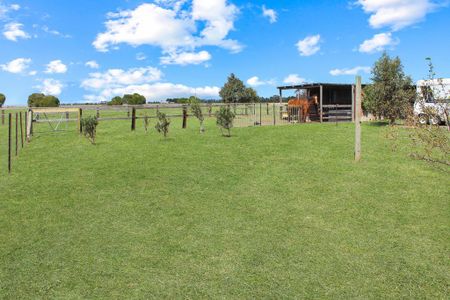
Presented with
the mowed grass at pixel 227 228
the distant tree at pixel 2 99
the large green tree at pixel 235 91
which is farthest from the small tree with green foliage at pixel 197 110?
the distant tree at pixel 2 99

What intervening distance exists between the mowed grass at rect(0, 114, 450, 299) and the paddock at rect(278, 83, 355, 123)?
17.8 m

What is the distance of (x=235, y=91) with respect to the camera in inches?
2288

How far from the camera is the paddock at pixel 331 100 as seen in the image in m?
30.3

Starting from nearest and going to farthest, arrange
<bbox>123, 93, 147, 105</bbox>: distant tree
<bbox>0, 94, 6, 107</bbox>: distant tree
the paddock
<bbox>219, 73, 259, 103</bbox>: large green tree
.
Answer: the paddock → <bbox>219, 73, 259, 103</bbox>: large green tree → <bbox>123, 93, 147, 105</bbox>: distant tree → <bbox>0, 94, 6, 107</bbox>: distant tree

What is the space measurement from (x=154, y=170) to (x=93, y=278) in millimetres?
6429

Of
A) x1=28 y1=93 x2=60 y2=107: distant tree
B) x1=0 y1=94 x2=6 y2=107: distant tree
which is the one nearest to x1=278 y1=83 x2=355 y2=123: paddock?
x1=28 y1=93 x2=60 y2=107: distant tree

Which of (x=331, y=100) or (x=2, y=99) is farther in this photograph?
(x=2, y=99)

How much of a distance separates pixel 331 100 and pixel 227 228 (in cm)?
2829

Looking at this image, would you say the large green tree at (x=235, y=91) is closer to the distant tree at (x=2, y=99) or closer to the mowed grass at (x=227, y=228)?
the mowed grass at (x=227, y=228)

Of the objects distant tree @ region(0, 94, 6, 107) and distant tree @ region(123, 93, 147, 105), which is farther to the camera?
distant tree @ region(0, 94, 6, 107)

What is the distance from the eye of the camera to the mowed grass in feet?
16.7

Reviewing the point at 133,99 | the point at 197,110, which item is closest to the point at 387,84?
→ the point at 197,110

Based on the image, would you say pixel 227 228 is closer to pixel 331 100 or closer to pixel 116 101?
pixel 331 100

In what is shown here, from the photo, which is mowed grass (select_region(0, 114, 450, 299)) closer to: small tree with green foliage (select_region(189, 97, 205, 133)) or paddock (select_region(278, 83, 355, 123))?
small tree with green foliage (select_region(189, 97, 205, 133))
